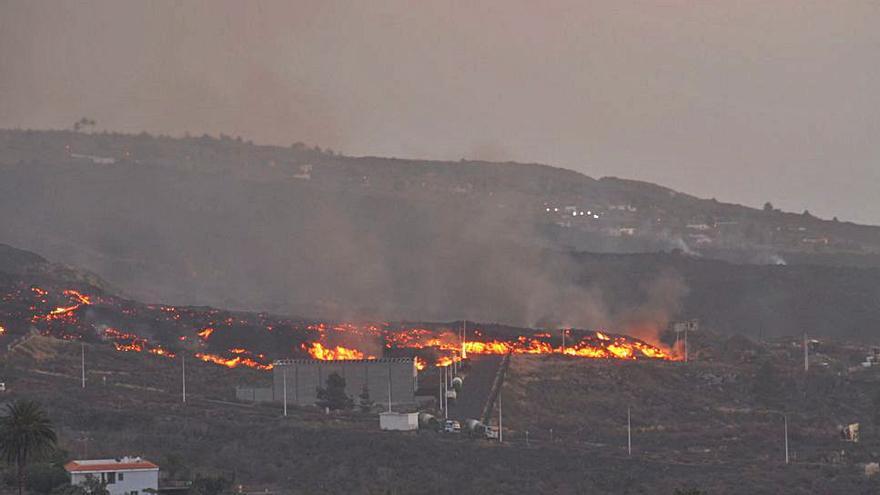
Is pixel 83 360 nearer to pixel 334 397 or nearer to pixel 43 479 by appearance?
pixel 334 397

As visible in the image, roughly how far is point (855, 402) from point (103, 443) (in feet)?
202

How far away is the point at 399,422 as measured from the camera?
14500 cm

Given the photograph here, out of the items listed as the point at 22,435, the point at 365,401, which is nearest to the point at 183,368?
the point at 365,401

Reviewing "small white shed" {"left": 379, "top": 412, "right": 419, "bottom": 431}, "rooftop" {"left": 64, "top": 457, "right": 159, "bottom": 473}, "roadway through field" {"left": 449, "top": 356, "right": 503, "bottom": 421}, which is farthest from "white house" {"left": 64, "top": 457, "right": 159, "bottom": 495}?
"roadway through field" {"left": 449, "top": 356, "right": 503, "bottom": 421}

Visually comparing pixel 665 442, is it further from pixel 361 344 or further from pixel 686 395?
pixel 361 344

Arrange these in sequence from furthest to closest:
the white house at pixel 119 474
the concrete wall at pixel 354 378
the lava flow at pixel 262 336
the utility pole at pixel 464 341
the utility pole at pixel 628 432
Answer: the utility pole at pixel 464 341 → the lava flow at pixel 262 336 → the concrete wall at pixel 354 378 → the utility pole at pixel 628 432 → the white house at pixel 119 474

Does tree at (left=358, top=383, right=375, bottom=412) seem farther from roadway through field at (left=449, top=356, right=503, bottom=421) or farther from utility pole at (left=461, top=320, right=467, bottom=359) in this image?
utility pole at (left=461, top=320, right=467, bottom=359)

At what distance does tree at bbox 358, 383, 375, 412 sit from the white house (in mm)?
46694

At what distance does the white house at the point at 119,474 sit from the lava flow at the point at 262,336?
208 feet

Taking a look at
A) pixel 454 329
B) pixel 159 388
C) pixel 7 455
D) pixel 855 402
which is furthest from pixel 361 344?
pixel 7 455

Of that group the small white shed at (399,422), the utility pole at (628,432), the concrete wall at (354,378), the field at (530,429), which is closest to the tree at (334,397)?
the concrete wall at (354,378)

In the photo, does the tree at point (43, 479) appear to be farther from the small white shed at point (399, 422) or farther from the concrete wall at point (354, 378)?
the concrete wall at point (354, 378)

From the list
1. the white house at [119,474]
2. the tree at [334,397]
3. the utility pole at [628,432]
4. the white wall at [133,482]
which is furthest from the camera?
the tree at [334,397]

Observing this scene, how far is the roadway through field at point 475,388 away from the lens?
156 meters
